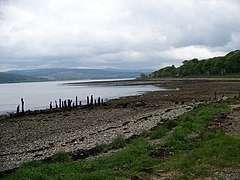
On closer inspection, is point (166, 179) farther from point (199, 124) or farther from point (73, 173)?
point (199, 124)

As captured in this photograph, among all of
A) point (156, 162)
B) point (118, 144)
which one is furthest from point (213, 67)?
point (156, 162)

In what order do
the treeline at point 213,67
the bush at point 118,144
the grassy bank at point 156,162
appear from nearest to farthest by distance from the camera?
the grassy bank at point 156,162 < the bush at point 118,144 < the treeline at point 213,67

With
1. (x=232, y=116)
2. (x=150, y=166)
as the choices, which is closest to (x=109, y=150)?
(x=150, y=166)

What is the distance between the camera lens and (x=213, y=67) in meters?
148

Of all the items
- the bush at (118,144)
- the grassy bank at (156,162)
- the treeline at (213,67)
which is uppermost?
the treeline at (213,67)

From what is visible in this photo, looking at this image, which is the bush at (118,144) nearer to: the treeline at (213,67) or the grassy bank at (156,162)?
the grassy bank at (156,162)

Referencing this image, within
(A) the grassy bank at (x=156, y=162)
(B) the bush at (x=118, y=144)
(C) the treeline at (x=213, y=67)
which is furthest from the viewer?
(C) the treeline at (x=213, y=67)

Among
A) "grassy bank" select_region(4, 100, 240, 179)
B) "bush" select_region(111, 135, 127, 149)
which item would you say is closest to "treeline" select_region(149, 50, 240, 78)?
"bush" select_region(111, 135, 127, 149)

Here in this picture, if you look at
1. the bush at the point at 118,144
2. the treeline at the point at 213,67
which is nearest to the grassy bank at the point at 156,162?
the bush at the point at 118,144

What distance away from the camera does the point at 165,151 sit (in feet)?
52.6

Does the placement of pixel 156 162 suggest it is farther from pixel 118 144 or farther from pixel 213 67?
pixel 213 67

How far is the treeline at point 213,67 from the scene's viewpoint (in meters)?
134

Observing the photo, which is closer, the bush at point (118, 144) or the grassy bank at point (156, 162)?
the grassy bank at point (156, 162)

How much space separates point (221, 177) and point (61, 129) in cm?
2383
